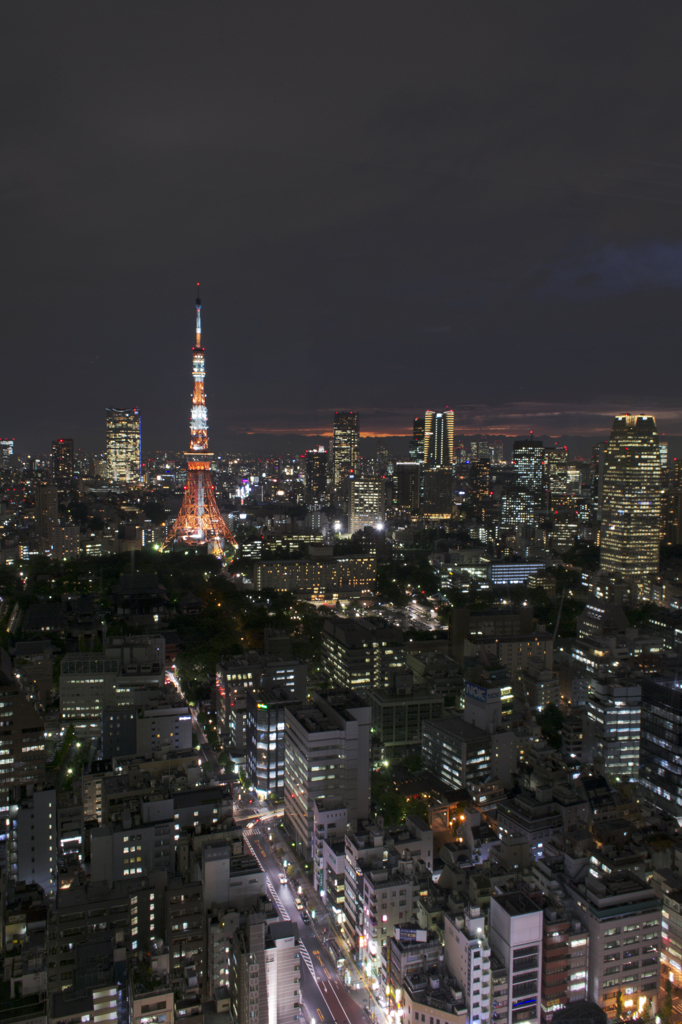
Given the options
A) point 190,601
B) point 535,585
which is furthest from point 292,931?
point 535,585

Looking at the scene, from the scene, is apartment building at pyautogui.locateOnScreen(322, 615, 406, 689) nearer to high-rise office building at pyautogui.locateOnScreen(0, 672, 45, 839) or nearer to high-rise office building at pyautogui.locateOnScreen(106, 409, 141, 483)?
high-rise office building at pyautogui.locateOnScreen(0, 672, 45, 839)

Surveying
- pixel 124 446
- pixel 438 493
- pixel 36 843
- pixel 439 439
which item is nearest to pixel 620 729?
pixel 36 843

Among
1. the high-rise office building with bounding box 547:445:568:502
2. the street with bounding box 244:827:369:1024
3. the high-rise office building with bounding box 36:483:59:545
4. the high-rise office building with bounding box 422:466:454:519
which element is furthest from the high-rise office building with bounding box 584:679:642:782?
the high-rise office building with bounding box 422:466:454:519

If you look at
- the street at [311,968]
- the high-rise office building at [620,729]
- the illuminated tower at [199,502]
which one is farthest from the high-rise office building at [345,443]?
the street at [311,968]

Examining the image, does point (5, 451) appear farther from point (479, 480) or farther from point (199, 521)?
point (479, 480)

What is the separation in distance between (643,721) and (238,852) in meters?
4.48

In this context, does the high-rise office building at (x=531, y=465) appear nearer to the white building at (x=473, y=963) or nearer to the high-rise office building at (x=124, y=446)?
the high-rise office building at (x=124, y=446)

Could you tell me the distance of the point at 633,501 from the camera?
53.5 ft

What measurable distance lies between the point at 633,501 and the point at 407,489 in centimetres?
1215

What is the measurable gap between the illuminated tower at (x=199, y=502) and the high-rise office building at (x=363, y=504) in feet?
24.6

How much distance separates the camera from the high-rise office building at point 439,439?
2917 cm

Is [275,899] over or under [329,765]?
under

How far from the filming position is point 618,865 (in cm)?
450

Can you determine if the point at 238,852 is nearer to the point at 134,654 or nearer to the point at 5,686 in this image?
the point at 5,686
